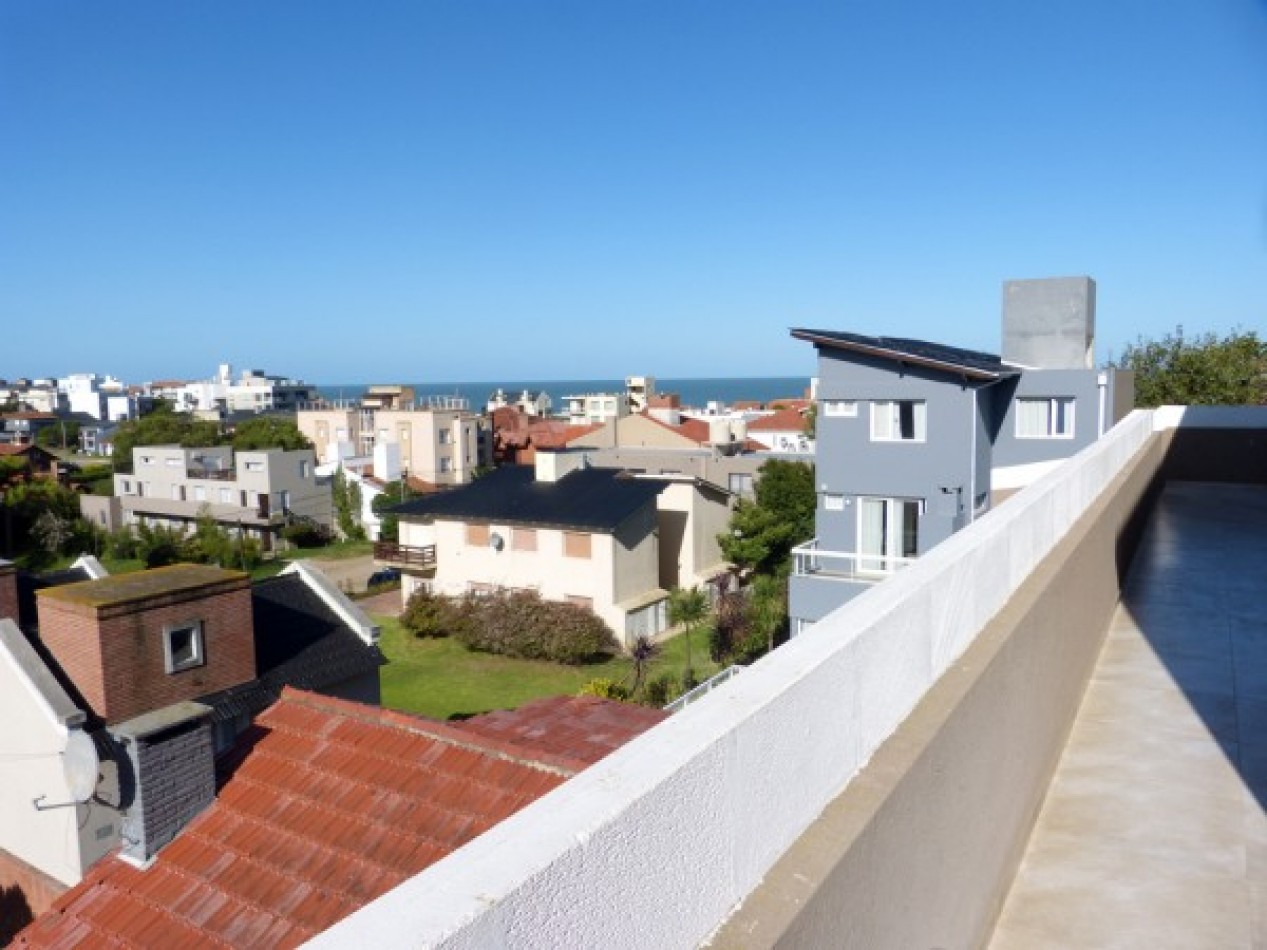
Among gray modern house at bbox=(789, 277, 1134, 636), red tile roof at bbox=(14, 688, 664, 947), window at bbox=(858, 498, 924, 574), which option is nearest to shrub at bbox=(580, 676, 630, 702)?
gray modern house at bbox=(789, 277, 1134, 636)

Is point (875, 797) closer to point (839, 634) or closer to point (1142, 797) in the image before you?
point (839, 634)

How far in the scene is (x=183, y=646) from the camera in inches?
476

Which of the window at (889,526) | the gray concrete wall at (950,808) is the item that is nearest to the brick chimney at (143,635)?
the gray concrete wall at (950,808)

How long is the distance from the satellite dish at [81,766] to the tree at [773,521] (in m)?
24.7

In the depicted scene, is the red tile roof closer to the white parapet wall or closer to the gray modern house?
the white parapet wall

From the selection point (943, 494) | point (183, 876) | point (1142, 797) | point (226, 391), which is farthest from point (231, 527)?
point (226, 391)

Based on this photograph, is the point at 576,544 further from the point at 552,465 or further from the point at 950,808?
the point at 950,808

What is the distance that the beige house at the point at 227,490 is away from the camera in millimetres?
48969

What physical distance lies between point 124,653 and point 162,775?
4.78m

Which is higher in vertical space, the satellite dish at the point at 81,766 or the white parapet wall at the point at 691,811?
the white parapet wall at the point at 691,811

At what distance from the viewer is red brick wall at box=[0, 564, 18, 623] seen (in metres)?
14.2

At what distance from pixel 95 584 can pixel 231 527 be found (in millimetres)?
39498

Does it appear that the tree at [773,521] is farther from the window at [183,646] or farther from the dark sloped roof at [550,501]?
the window at [183,646]

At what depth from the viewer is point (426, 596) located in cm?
3116
